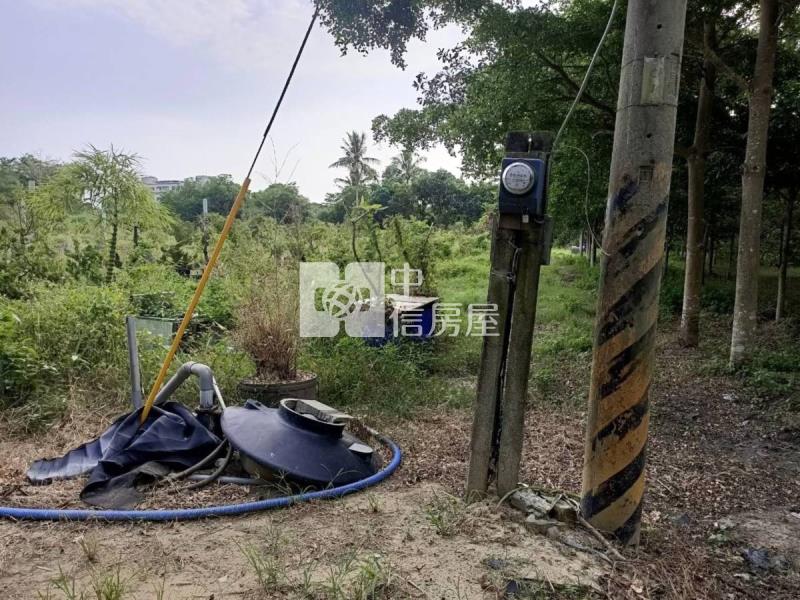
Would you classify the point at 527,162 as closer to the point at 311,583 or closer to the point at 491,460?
the point at 491,460

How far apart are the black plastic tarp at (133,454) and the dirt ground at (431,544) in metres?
0.13

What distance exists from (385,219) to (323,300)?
8.73ft

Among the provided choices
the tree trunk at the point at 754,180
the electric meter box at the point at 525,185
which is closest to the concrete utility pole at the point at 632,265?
the electric meter box at the point at 525,185

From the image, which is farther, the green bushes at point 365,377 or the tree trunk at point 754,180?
the tree trunk at point 754,180

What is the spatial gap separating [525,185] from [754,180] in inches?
170

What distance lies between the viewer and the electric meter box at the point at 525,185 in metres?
2.06

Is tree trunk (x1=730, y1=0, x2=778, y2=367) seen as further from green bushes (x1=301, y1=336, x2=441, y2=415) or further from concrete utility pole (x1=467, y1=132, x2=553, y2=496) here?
concrete utility pole (x1=467, y1=132, x2=553, y2=496)

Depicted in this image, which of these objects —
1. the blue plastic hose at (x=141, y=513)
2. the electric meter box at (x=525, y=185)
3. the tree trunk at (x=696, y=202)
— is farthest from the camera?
the tree trunk at (x=696, y=202)

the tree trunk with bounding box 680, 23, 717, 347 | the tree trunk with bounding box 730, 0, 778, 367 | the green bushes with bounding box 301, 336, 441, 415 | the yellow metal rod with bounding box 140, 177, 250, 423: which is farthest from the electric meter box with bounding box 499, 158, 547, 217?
the tree trunk with bounding box 680, 23, 717, 347

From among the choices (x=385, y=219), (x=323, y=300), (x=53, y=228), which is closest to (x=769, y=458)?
(x=323, y=300)

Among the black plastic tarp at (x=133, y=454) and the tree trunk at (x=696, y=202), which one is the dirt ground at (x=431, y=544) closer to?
the black plastic tarp at (x=133, y=454)

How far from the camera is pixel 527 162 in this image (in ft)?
6.78

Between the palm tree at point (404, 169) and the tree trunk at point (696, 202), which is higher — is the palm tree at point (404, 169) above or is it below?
above

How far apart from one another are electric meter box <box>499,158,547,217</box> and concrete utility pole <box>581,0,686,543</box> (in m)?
0.26
